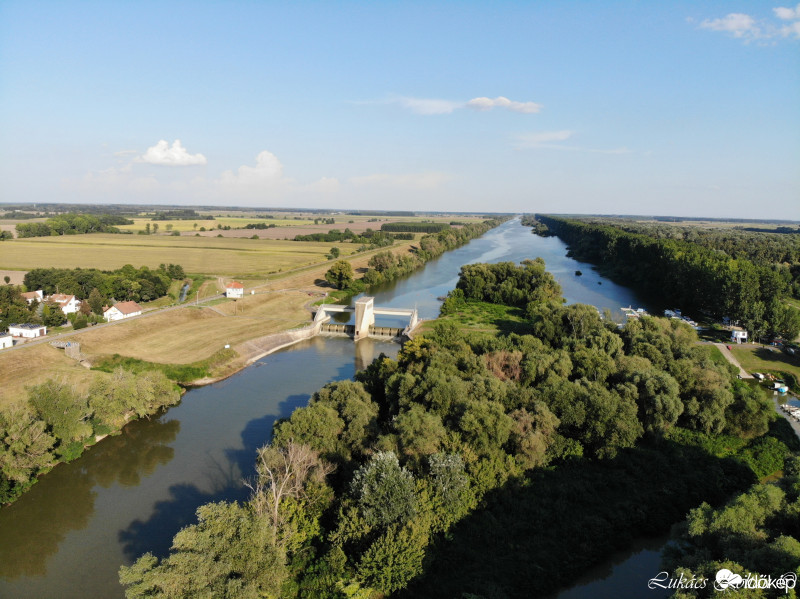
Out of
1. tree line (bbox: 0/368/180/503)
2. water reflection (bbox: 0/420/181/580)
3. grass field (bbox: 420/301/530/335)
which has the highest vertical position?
grass field (bbox: 420/301/530/335)

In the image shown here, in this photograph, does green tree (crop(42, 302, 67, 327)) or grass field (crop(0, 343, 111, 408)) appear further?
green tree (crop(42, 302, 67, 327))

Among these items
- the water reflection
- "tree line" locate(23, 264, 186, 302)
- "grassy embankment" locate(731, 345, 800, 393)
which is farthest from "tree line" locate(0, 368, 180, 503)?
"grassy embankment" locate(731, 345, 800, 393)

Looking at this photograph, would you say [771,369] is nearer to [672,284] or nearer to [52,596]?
[672,284]

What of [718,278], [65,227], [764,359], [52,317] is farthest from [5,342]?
[65,227]

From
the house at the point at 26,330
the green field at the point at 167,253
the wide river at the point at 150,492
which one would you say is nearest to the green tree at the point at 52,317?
the house at the point at 26,330

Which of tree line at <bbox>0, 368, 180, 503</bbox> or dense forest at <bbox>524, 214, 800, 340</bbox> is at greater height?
dense forest at <bbox>524, 214, 800, 340</bbox>

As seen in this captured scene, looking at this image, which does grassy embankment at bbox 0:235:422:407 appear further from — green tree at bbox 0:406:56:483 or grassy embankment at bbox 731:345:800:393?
grassy embankment at bbox 731:345:800:393
